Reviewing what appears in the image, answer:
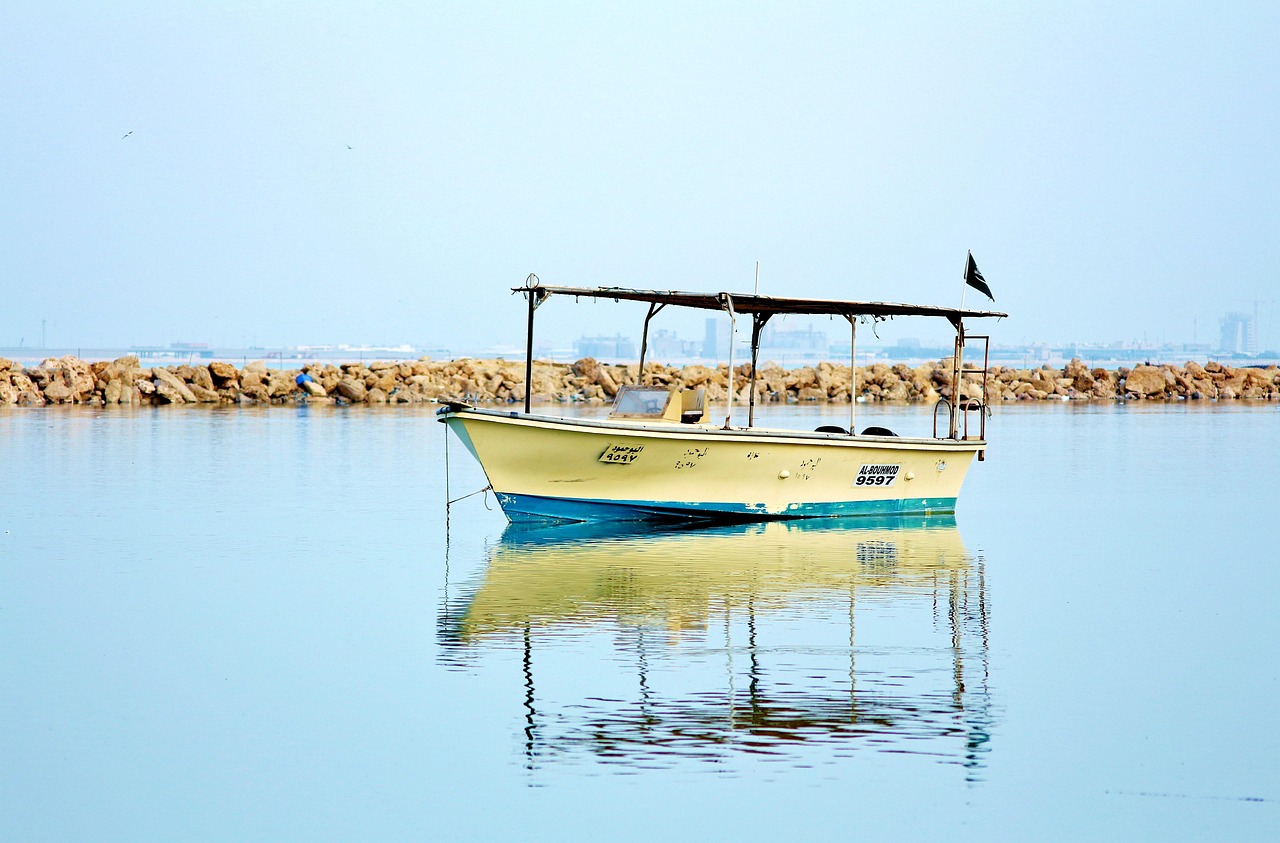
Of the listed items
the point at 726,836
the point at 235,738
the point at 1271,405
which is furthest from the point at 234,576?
the point at 1271,405

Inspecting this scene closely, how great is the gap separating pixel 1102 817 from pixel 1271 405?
65.6m

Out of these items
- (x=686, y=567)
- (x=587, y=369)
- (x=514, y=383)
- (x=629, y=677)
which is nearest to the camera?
(x=629, y=677)

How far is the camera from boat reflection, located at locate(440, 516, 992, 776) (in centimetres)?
927

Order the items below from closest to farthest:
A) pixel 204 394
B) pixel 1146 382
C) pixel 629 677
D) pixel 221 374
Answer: pixel 629 677 < pixel 204 394 < pixel 221 374 < pixel 1146 382

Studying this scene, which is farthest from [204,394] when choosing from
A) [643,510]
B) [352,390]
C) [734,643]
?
[734,643]

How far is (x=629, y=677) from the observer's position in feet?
35.6

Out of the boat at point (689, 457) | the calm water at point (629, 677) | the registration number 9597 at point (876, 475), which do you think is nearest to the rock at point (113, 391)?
the calm water at point (629, 677)

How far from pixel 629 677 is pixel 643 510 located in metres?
9.75

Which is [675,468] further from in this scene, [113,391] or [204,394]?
[113,391]

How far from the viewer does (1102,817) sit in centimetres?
787

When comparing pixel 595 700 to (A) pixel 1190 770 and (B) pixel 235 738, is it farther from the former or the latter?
(A) pixel 1190 770

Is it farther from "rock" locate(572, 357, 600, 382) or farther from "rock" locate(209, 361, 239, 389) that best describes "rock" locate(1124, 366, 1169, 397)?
"rock" locate(209, 361, 239, 389)

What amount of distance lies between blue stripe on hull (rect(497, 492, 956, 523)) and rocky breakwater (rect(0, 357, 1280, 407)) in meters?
34.9

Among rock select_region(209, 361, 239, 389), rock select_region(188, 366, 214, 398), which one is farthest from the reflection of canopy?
rock select_region(209, 361, 239, 389)
